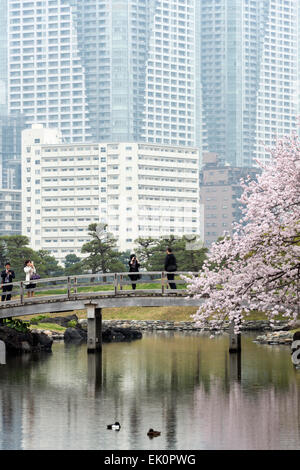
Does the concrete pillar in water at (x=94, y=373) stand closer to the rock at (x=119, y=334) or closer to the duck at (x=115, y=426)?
the duck at (x=115, y=426)

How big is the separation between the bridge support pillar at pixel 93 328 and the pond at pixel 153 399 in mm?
750

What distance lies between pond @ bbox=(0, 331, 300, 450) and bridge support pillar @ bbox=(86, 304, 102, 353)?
0.75 m

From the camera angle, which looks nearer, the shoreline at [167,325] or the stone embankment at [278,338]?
the stone embankment at [278,338]

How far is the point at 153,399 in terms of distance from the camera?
31.1m

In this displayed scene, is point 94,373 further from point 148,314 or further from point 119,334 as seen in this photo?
point 148,314

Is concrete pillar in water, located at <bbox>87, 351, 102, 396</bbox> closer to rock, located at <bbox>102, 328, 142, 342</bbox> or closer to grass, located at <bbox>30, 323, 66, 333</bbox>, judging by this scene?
rock, located at <bbox>102, 328, 142, 342</bbox>

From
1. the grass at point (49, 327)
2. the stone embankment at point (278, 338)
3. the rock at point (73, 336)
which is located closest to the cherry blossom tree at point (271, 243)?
the stone embankment at point (278, 338)

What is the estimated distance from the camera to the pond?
883 inches

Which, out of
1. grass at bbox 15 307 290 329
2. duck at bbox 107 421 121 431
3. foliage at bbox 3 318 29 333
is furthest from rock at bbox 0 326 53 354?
duck at bbox 107 421 121 431

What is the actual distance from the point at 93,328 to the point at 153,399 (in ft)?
57.1

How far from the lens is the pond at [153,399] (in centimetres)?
2244

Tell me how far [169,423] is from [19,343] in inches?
1064

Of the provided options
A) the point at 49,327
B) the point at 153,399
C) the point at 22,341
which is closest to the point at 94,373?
the point at 153,399
